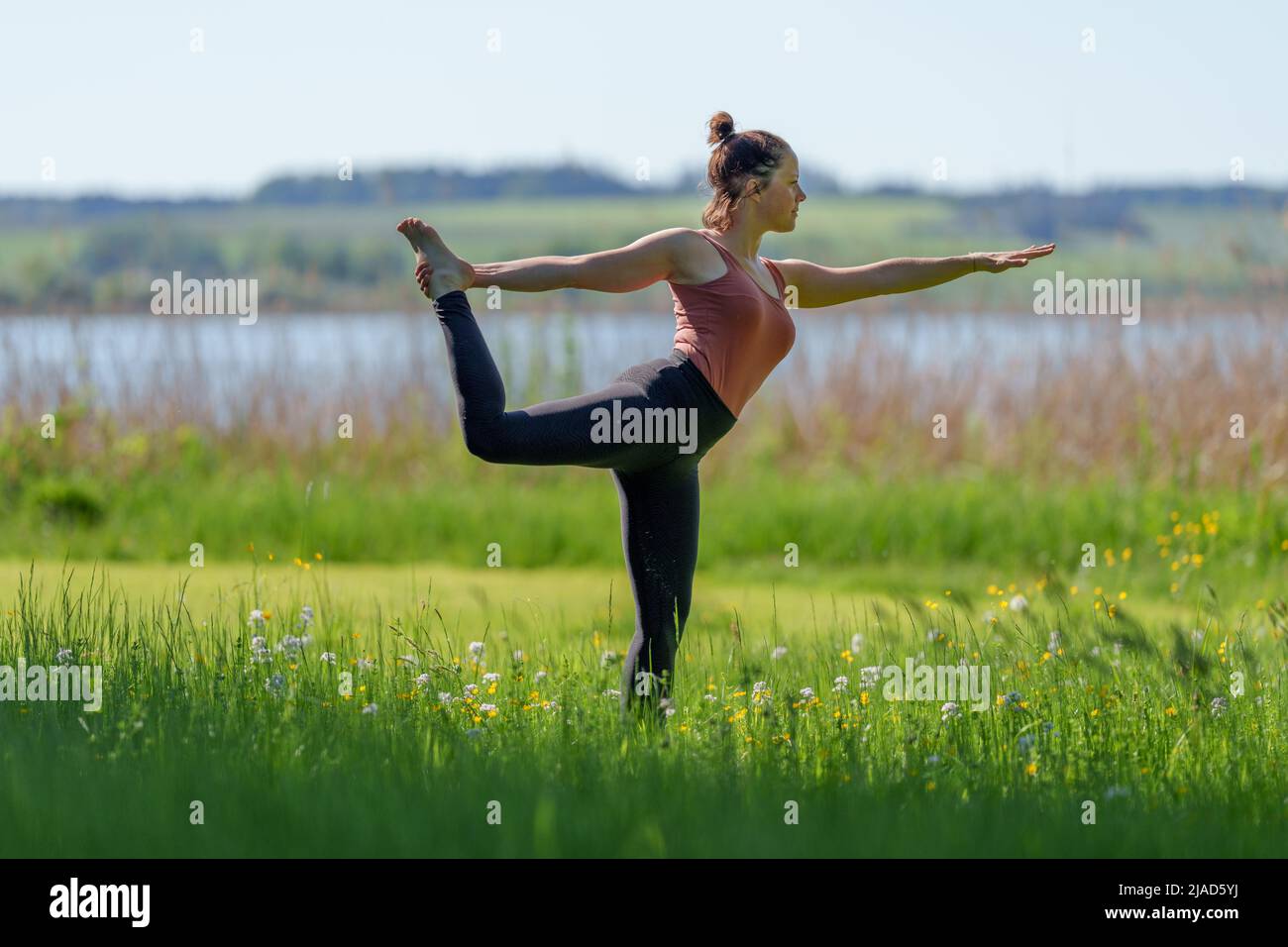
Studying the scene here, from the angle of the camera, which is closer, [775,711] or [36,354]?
[775,711]

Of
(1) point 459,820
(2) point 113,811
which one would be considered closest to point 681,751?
(1) point 459,820

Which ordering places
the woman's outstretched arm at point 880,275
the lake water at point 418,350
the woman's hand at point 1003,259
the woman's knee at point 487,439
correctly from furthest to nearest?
1. the lake water at point 418,350
2. the woman's hand at point 1003,259
3. the woman's outstretched arm at point 880,275
4. the woman's knee at point 487,439

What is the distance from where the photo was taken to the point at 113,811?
3.30 meters

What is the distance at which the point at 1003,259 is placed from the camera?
481 cm

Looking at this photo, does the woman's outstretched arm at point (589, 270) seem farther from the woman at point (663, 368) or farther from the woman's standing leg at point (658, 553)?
the woman's standing leg at point (658, 553)

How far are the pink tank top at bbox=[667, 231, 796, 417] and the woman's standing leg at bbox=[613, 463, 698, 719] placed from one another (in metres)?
0.32

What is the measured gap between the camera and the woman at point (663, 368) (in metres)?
4.04

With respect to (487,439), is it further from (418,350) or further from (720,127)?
(418,350)

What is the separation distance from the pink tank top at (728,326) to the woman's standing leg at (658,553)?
32 centimetres

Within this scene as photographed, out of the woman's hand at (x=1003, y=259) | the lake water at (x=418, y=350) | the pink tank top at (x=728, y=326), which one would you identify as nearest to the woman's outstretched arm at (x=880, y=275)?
the woman's hand at (x=1003, y=259)

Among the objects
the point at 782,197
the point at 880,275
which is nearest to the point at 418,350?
the point at 880,275

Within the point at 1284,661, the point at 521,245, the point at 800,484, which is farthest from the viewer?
the point at 521,245
